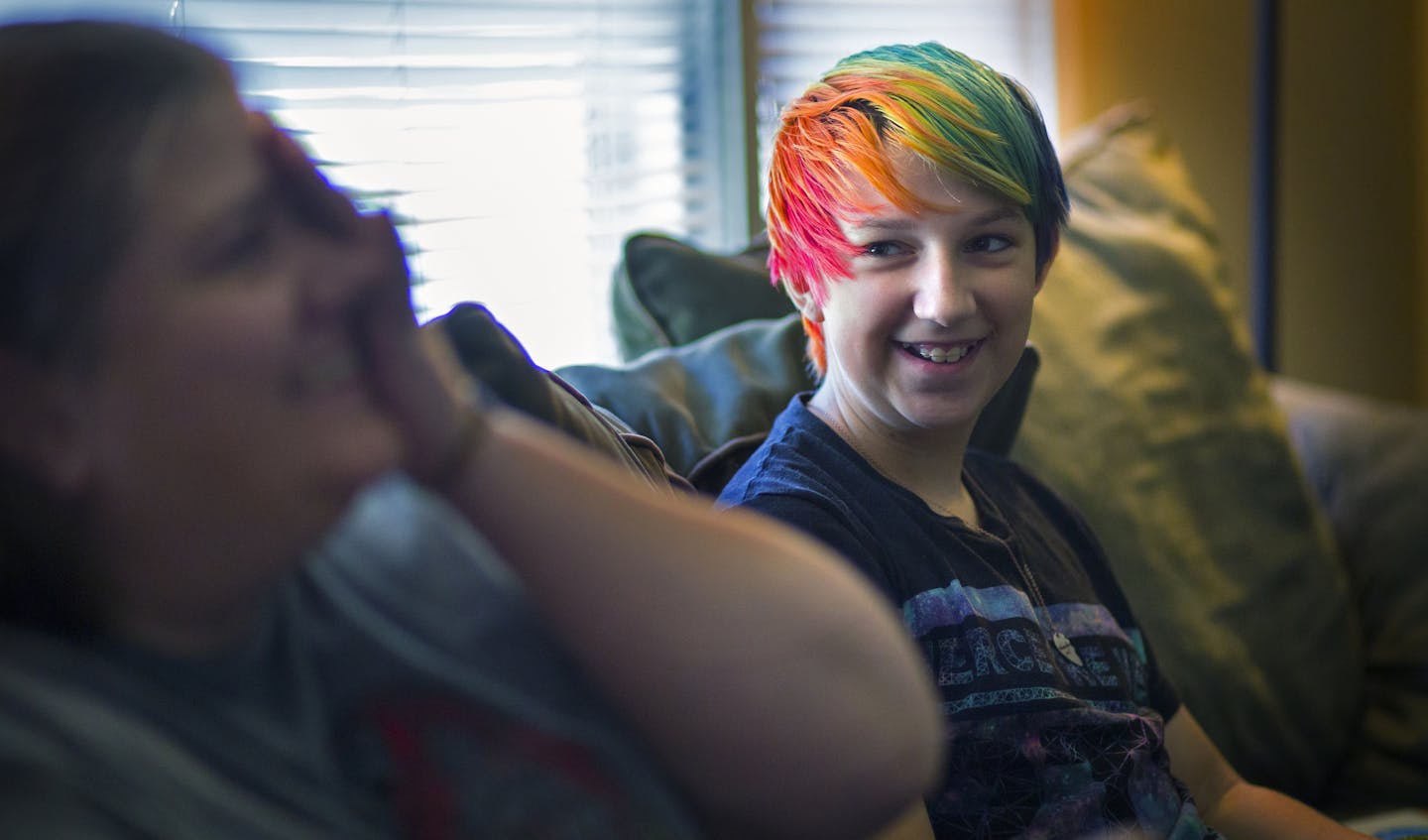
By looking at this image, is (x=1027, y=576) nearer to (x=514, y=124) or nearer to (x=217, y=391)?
(x=217, y=391)

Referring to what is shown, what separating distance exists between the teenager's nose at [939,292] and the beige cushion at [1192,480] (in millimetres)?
492

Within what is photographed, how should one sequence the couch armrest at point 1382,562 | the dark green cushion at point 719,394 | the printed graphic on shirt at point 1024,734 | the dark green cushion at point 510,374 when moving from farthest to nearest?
1. the couch armrest at point 1382,562
2. the dark green cushion at point 719,394
3. the printed graphic on shirt at point 1024,734
4. the dark green cushion at point 510,374

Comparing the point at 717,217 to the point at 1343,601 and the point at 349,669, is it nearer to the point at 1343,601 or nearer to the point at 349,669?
the point at 1343,601

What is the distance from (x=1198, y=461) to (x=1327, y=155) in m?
1.70

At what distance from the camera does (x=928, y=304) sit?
31.8 inches

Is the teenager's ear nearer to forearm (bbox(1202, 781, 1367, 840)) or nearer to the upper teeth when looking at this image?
the upper teeth

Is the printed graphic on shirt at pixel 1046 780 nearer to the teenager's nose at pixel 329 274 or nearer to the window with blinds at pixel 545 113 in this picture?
the teenager's nose at pixel 329 274

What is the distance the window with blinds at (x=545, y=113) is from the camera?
1.44 metres

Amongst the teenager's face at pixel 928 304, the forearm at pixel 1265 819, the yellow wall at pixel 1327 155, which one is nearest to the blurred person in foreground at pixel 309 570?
the teenager's face at pixel 928 304

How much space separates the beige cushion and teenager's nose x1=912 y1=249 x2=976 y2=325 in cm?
49

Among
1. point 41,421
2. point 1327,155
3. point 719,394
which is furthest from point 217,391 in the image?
point 1327,155

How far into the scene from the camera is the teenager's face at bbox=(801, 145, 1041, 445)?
0.81 metres

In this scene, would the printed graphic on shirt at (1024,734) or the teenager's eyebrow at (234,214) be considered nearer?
the teenager's eyebrow at (234,214)

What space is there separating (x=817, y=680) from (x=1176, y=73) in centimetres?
226
